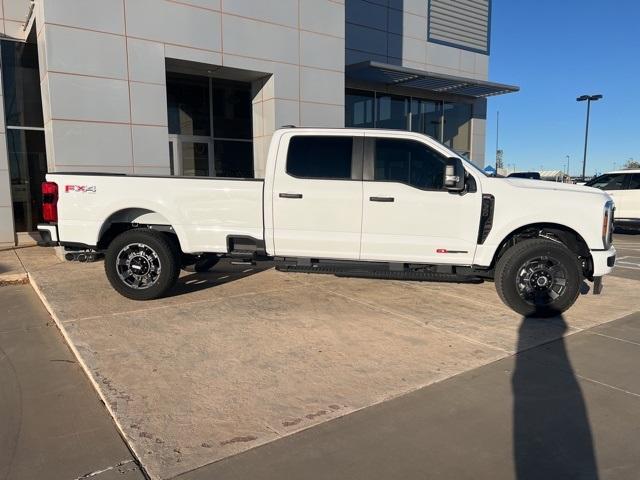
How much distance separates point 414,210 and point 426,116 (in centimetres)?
1521

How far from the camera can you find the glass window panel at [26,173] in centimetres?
1181

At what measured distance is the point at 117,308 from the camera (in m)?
6.18

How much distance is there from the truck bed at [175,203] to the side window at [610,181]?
13441 mm

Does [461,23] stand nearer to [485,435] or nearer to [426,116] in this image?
[426,116]

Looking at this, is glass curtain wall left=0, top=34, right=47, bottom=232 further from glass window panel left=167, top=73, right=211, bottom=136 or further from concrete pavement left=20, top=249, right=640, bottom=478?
concrete pavement left=20, top=249, right=640, bottom=478

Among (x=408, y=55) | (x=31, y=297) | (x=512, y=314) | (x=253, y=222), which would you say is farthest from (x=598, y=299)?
(x=408, y=55)

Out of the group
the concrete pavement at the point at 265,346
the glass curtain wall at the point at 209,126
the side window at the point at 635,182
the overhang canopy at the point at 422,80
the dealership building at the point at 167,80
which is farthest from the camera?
the overhang canopy at the point at 422,80

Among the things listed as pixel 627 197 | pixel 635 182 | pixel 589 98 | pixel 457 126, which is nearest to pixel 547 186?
pixel 627 197

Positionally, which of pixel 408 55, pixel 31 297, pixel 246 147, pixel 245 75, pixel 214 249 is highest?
pixel 408 55

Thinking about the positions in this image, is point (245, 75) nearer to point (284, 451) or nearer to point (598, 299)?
point (598, 299)

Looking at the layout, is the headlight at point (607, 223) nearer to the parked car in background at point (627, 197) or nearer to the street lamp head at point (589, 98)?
the parked car in background at point (627, 197)

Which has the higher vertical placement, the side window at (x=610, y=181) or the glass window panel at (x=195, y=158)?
the glass window panel at (x=195, y=158)

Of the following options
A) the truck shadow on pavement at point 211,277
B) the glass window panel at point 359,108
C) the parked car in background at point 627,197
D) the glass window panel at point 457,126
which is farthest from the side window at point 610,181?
the truck shadow on pavement at point 211,277

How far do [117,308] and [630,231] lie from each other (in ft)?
51.9
